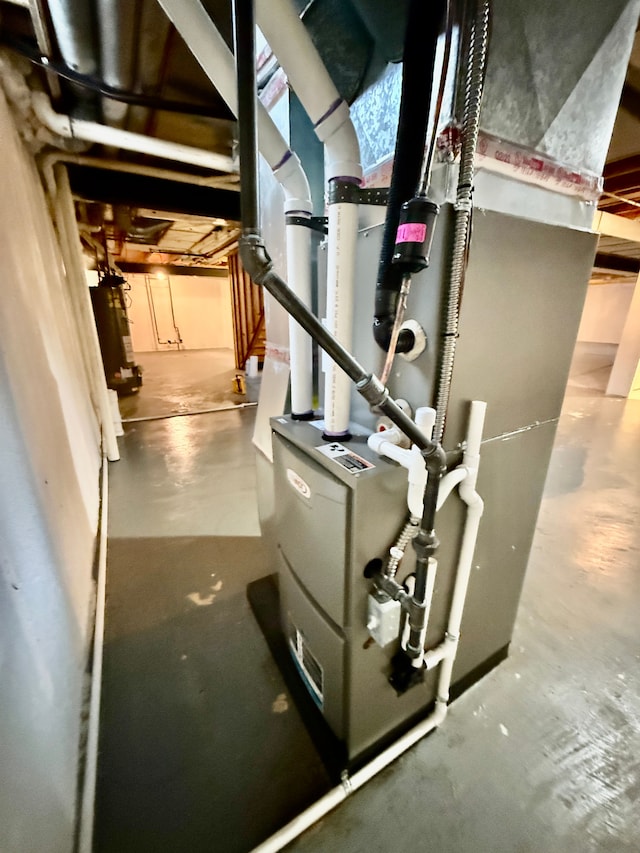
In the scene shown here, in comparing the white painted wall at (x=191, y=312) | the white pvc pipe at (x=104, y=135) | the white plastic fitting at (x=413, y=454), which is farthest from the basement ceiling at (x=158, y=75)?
the white painted wall at (x=191, y=312)

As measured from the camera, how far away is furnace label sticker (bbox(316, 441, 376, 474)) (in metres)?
0.79

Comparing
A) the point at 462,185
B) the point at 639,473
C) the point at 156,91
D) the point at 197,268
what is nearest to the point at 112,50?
the point at 156,91

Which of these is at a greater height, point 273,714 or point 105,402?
point 105,402

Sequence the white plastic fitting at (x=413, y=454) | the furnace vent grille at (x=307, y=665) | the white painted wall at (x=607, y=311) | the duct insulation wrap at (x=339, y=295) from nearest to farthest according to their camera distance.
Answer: the white plastic fitting at (x=413, y=454), the duct insulation wrap at (x=339, y=295), the furnace vent grille at (x=307, y=665), the white painted wall at (x=607, y=311)

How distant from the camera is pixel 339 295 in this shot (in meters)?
0.87

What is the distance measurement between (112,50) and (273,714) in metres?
2.44

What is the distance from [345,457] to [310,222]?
711 millimetres

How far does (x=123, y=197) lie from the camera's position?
2838mm

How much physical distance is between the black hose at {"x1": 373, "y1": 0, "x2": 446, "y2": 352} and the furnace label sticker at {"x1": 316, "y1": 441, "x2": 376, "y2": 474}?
0.33 m

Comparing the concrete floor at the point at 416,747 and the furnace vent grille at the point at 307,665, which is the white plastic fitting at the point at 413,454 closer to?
the furnace vent grille at the point at 307,665

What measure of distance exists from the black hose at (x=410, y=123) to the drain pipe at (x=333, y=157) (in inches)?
5.2

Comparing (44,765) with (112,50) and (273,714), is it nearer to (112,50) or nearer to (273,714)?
(273,714)

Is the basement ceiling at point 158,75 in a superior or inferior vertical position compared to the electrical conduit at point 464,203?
superior

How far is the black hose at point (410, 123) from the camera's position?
2.05 ft
